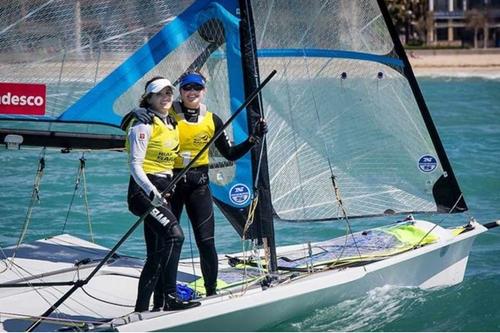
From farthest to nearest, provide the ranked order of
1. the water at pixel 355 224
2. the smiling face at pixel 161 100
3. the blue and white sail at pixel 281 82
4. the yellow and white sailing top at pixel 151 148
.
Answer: the water at pixel 355 224 → the blue and white sail at pixel 281 82 → the smiling face at pixel 161 100 → the yellow and white sailing top at pixel 151 148

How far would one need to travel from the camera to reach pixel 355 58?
22.8 feet

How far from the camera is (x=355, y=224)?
968cm

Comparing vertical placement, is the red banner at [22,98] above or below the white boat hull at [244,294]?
above

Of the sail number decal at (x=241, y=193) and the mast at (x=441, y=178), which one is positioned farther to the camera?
the mast at (x=441, y=178)

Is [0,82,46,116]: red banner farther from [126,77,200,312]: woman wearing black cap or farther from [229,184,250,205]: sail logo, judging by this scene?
[229,184,250,205]: sail logo

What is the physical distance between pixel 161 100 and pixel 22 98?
1252 millimetres

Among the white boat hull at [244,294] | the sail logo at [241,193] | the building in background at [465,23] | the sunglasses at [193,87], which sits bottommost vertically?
the white boat hull at [244,294]

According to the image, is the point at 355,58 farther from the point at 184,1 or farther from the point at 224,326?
the point at 224,326

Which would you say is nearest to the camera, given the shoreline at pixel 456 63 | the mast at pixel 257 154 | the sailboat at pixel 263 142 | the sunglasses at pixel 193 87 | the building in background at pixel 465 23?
the sunglasses at pixel 193 87

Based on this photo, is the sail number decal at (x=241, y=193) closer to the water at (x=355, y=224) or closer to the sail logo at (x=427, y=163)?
the water at (x=355, y=224)

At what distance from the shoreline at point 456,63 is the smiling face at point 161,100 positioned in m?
31.8

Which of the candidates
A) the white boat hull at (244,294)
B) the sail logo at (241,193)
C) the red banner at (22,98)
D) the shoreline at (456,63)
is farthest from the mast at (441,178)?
the shoreline at (456,63)

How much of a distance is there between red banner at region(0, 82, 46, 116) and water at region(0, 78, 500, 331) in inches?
80.4

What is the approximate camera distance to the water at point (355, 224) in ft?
20.9
